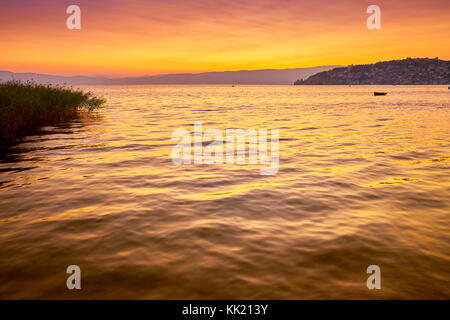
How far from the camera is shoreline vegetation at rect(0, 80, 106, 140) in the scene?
72.5ft

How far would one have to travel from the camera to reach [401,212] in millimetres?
8617

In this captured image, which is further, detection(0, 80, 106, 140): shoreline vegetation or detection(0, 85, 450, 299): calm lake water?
detection(0, 80, 106, 140): shoreline vegetation

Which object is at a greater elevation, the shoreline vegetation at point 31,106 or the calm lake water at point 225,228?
the shoreline vegetation at point 31,106

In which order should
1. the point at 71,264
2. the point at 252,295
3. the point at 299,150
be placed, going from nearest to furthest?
the point at 252,295 → the point at 71,264 → the point at 299,150

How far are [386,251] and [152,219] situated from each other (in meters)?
5.58

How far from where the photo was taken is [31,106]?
82.3ft

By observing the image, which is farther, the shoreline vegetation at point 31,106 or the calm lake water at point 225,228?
the shoreline vegetation at point 31,106

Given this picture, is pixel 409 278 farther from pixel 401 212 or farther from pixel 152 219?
pixel 152 219

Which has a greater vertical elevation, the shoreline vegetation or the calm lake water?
the shoreline vegetation

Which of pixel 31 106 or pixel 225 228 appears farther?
pixel 31 106

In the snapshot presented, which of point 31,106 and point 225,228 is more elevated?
point 31,106

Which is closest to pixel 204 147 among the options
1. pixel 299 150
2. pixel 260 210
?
pixel 299 150

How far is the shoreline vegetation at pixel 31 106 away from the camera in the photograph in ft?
72.5

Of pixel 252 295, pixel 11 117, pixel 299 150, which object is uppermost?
pixel 11 117
